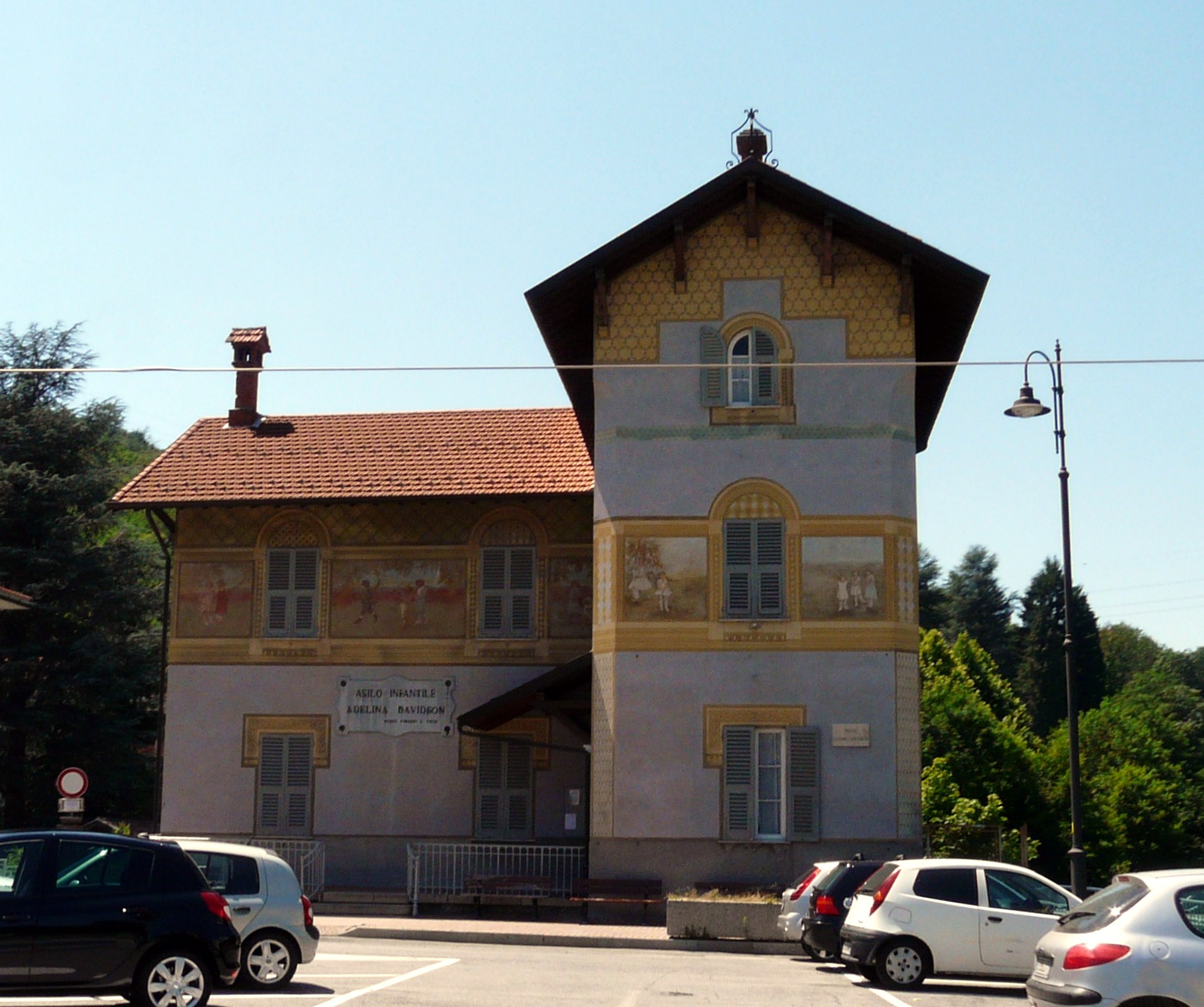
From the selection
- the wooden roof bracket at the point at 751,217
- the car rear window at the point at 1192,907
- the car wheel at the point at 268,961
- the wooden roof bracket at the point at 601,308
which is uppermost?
the wooden roof bracket at the point at 751,217

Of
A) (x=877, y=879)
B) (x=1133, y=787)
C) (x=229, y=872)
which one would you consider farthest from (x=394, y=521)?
(x=1133, y=787)

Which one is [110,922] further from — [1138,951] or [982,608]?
[982,608]

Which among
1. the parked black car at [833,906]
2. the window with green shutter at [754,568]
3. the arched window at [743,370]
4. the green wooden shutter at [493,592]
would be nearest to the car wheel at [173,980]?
the parked black car at [833,906]

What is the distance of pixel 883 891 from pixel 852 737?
774 cm

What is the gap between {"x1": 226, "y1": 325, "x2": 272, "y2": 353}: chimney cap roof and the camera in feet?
106

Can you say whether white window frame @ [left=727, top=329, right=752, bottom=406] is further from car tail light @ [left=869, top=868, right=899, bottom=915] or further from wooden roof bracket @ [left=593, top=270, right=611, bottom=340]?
car tail light @ [left=869, top=868, right=899, bottom=915]

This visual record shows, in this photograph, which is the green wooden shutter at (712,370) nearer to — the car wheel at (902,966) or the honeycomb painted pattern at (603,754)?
the honeycomb painted pattern at (603,754)

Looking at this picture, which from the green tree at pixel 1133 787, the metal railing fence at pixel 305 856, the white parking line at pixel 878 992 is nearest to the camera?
the white parking line at pixel 878 992

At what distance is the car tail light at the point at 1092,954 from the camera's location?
1060cm

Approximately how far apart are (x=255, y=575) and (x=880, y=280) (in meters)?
12.9

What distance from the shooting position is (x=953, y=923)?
16047 mm

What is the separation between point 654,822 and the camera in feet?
79.3

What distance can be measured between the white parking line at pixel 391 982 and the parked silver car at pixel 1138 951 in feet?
11.4

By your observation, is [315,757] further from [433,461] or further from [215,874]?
[215,874]
